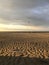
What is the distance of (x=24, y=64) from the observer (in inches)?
466

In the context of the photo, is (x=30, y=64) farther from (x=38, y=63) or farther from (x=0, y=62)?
(x=0, y=62)

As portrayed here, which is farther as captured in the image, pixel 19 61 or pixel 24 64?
pixel 19 61

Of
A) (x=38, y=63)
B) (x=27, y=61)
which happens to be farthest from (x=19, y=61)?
(x=38, y=63)

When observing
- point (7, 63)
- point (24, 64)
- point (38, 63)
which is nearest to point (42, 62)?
point (38, 63)

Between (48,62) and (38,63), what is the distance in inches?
24.8

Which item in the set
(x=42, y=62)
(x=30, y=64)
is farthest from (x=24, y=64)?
(x=42, y=62)

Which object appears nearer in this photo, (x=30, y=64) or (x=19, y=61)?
(x=30, y=64)

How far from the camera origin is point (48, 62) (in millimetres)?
12234

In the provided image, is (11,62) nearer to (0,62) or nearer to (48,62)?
(0,62)

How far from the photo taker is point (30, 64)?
1181 cm

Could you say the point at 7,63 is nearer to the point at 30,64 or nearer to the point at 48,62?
the point at 30,64

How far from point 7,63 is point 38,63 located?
191 centimetres

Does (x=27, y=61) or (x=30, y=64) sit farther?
(x=27, y=61)

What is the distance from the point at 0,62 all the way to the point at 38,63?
7.76 feet
